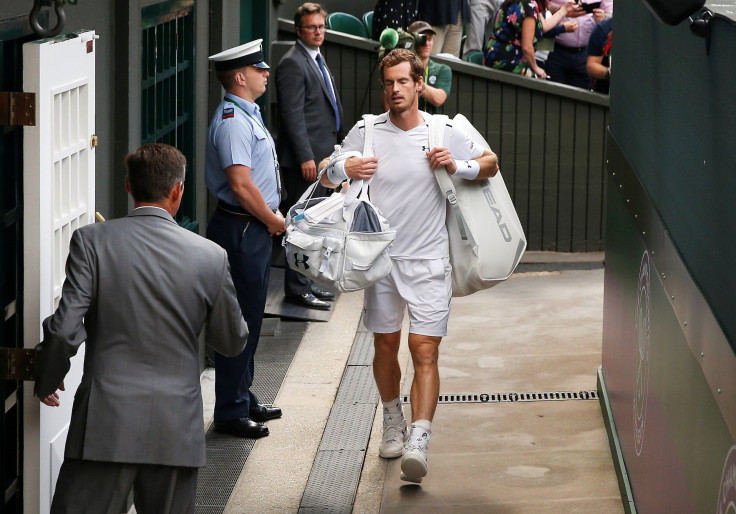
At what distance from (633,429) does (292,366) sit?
10.2 ft

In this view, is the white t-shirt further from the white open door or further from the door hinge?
the door hinge

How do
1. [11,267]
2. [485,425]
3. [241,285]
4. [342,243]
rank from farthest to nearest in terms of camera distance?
1. [485,425]
2. [241,285]
3. [342,243]
4. [11,267]

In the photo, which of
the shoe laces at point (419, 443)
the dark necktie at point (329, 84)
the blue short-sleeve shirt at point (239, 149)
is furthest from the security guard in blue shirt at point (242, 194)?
the dark necktie at point (329, 84)

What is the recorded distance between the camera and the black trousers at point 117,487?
166 inches

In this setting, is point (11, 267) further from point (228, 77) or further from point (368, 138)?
point (228, 77)

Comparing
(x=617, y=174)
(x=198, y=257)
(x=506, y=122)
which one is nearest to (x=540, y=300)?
(x=506, y=122)

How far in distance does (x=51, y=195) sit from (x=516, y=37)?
8357mm

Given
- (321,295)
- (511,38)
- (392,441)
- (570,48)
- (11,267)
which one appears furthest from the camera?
(570,48)

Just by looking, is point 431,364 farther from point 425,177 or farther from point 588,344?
point 588,344

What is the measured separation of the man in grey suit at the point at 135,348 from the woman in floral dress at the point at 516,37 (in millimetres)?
8180

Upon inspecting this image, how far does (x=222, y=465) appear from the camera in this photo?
21.6 feet

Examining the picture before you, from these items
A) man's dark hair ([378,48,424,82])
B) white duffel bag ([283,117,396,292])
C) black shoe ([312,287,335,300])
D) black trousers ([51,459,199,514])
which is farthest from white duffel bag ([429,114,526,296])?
black shoe ([312,287,335,300])

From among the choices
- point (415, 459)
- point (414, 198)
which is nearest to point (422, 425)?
point (415, 459)

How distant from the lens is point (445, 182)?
242 inches
